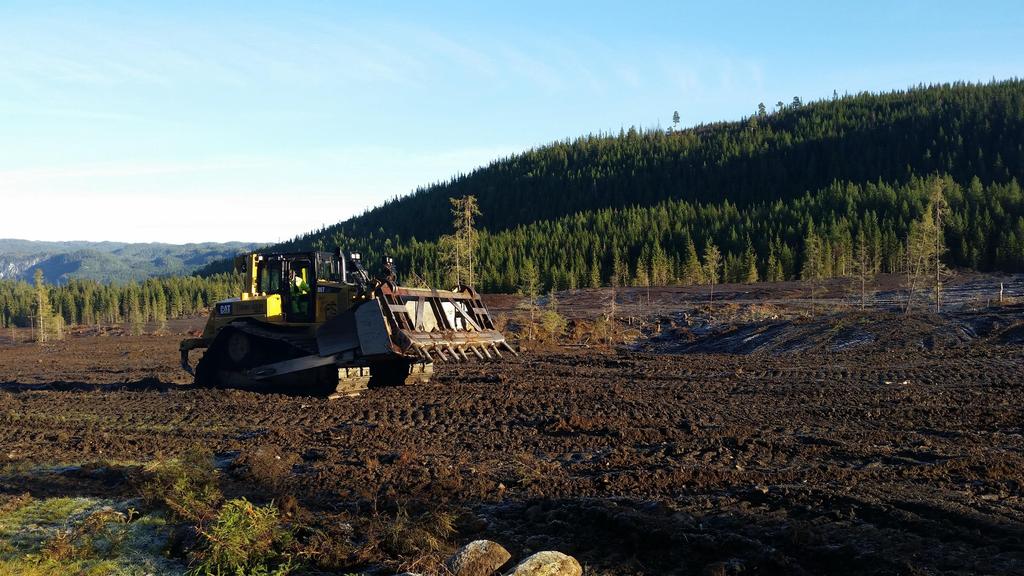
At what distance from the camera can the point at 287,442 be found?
499 inches

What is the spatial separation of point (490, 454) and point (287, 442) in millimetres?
3449

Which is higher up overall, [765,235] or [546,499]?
[765,235]

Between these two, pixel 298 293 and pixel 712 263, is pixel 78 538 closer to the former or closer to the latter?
pixel 298 293

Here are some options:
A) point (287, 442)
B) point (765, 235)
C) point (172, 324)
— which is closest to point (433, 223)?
point (172, 324)

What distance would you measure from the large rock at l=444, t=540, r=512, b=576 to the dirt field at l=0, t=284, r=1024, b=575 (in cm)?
48

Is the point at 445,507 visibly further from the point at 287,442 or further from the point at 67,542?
the point at 287,442

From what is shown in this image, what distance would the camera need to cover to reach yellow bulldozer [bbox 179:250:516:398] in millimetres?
16859

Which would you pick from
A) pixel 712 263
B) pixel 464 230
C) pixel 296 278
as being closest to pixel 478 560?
pixel 296 278

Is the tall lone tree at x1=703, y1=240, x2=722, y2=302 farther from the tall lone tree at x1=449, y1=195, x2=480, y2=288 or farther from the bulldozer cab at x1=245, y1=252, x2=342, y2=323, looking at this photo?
the bulldozer cab at x1=245, y1=252, x2=342, y2=323

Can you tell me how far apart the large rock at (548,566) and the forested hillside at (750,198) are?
131 ft

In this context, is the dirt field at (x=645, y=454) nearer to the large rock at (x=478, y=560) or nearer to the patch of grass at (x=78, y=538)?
the large rock at (x=478, y=560)

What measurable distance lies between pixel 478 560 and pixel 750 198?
126 meters

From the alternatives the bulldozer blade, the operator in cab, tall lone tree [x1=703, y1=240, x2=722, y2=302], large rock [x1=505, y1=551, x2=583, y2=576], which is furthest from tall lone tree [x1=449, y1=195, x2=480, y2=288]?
large rock [x1=505, y1=551, x2=583, y2=576]

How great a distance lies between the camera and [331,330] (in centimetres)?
1744
